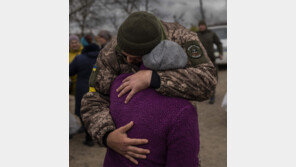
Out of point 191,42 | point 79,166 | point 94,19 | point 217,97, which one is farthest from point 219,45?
point 191,42

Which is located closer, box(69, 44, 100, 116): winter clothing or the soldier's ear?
the soldier's ear

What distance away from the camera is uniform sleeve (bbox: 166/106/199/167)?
104 centimetres

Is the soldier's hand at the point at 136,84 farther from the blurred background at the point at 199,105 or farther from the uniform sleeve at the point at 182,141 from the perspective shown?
the blurred background at the point at 199,105

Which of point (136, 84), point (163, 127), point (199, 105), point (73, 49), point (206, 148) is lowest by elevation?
point (199, 105)

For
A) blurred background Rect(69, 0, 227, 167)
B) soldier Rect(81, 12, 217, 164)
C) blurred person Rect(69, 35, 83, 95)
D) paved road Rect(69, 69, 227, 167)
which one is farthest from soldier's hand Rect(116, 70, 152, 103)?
blurred person Rect(69, 35, 83, 95)

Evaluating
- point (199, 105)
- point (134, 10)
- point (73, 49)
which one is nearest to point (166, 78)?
point (134, 10)

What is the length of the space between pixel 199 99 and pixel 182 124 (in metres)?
0.21

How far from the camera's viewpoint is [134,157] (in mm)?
1133

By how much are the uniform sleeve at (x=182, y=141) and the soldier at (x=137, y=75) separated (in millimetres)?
97

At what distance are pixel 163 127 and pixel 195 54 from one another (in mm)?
395

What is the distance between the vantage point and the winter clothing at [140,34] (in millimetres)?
1050

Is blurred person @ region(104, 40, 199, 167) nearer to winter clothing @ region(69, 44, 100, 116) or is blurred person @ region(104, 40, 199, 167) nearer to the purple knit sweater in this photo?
the purple knit sweater

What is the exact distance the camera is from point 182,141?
104cm

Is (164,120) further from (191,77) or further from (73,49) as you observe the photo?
(73,49)
